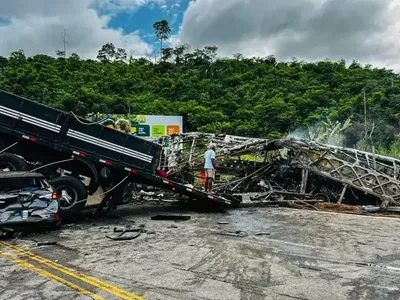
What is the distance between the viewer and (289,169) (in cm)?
1658

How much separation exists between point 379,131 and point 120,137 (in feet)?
94.7

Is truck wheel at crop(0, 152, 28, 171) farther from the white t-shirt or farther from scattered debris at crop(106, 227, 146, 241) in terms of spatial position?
the white t-shirt

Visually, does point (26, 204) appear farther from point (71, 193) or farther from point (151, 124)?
point (151, 124)

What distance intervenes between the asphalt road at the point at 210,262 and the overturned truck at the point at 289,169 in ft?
11.4

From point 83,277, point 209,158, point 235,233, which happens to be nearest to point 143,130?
point 209,158

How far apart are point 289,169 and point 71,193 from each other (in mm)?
8825

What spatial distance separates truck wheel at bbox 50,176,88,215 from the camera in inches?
436

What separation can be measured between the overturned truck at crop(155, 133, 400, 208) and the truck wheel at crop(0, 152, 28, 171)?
5.81 m

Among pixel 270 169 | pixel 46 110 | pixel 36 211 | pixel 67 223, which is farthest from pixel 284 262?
pixel 270 169

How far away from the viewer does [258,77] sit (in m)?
63.7

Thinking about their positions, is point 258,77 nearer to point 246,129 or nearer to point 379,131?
point 246,129

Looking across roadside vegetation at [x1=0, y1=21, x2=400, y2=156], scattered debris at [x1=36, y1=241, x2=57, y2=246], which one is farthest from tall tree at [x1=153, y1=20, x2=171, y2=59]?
scattered debris at [x1=36, y1=241, x2=57, y2=246]

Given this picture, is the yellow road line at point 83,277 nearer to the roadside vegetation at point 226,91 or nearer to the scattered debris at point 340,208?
the scattered debris at point 340,208

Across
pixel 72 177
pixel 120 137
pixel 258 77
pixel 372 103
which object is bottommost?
pixel 72 177
